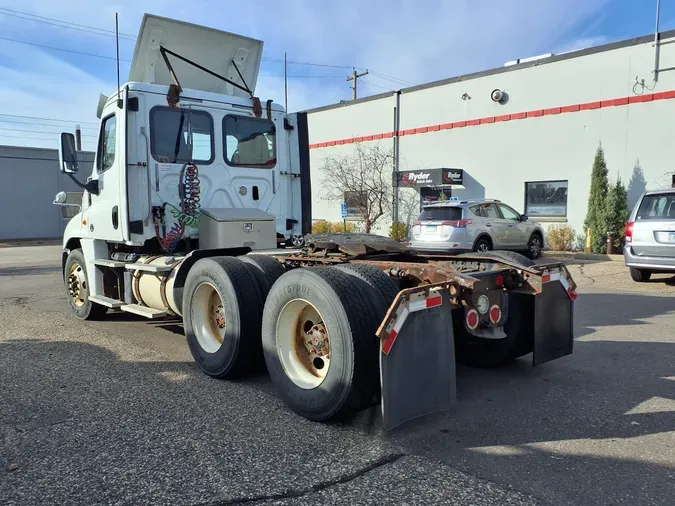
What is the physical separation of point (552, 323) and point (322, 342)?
206 cm

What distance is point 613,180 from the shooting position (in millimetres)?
17312

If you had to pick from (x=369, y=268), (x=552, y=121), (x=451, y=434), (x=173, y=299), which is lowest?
(x=451, y=434)

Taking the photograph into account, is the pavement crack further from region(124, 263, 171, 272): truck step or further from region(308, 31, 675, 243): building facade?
region(308, 31, 675, 243): building facade

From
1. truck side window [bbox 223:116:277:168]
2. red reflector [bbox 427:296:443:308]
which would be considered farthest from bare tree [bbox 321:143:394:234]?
red reflector [bbox 427:296:443:308]

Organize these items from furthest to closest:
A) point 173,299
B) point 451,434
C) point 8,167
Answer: point 8,167 < point 173,299 < point 451,434

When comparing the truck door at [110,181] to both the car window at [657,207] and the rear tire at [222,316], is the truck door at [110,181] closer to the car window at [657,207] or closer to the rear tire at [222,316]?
the rear tire at [222,316]

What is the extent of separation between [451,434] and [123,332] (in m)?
4.80

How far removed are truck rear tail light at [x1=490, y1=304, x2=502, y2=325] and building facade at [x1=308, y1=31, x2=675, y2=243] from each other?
14.8 meters

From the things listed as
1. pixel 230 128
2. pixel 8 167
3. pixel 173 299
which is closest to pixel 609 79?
pixel 230 128

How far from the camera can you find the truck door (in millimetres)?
6312

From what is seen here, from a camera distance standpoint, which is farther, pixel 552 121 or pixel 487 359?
pixel 552 121

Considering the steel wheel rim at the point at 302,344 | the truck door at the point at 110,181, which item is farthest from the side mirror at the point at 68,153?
the steel wheel rim at the point at 302,344

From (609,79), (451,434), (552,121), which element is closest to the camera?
(451,434)

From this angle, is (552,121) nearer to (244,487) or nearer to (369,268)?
(369,268)
